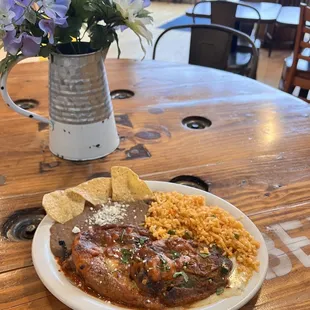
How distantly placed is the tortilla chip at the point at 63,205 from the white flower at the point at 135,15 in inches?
15.8

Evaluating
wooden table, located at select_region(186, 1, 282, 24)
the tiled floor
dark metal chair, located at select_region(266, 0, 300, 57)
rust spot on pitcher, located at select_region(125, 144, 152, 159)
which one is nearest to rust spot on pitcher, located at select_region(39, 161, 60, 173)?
rust spot on pitcher, located at select_region(125, 144, 152, 159)

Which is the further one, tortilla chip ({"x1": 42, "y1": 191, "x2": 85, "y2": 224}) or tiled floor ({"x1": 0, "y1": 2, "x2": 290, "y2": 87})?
tiled floor ({"x1": 0, "y1": 2, "x2": 290, "y2": 87})

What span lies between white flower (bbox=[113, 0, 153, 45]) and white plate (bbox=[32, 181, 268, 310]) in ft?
1.53

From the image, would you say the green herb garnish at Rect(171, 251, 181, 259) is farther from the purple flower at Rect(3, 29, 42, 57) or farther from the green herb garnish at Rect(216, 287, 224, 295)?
the purple flower at Rect(3, 29, 42, 57)

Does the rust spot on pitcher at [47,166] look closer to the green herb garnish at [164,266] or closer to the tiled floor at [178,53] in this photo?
the green herb garnish at [164,266]

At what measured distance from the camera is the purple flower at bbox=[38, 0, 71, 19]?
83 centimetres

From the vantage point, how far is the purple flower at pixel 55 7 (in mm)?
830

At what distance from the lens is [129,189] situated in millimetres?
920

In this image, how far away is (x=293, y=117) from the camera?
1.36 m

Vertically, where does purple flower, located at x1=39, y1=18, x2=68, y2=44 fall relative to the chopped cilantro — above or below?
above

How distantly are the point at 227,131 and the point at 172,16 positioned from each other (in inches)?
220

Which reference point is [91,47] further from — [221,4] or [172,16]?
[172,16]

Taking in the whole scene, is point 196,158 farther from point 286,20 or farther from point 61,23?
point 286,20

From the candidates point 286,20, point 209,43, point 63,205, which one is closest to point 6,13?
point 63,205
